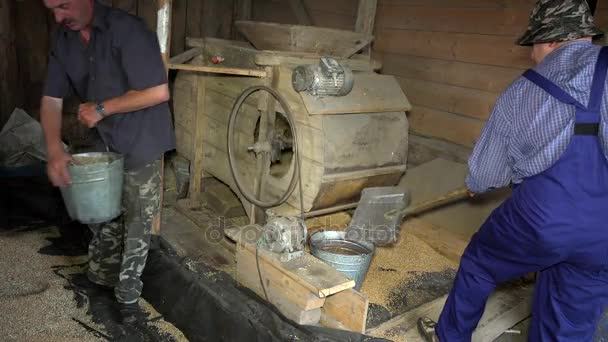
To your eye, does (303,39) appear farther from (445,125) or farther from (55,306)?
(55,306)

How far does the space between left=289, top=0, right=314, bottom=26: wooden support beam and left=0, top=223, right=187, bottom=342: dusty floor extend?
3.27 m

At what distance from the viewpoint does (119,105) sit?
2498 millimetres

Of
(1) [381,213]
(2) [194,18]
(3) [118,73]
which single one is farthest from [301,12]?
(3) [118,73]

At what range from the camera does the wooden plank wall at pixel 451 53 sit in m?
3.85

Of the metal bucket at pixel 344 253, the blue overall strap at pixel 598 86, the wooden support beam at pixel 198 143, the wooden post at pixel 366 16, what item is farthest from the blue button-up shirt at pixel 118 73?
the wooden post at pixel 366 16

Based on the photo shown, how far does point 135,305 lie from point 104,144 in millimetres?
972

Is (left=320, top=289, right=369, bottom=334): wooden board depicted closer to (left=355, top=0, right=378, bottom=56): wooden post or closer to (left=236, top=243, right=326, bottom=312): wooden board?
(left=236, top=243, right=326, bottom=312): wooden board

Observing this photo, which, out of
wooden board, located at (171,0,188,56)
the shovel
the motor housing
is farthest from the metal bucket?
wooden board, located at (171,0,188,56)

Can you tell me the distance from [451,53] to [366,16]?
858 millimetres

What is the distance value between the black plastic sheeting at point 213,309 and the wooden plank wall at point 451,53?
2.36 metres

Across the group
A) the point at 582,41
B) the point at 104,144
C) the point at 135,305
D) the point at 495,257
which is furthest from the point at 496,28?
the point at 135,305

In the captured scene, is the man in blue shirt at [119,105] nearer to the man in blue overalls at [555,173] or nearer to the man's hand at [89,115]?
the man's hand at [89,115]

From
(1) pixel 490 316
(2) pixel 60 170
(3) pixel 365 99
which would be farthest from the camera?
(3) pixel 365 99

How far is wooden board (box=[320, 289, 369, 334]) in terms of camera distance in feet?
8.77
